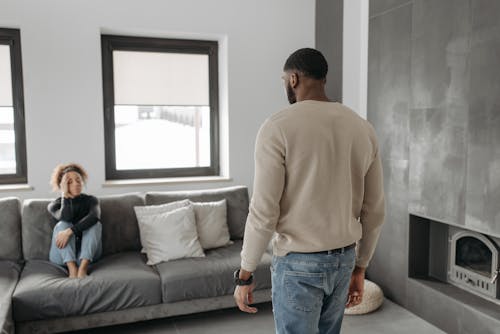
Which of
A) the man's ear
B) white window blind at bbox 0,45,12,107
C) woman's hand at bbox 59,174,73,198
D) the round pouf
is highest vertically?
white window blind at bbox 0,45,12,107

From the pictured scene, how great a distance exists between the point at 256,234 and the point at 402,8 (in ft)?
8.18

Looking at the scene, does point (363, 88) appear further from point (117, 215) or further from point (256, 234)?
point (256, 234)

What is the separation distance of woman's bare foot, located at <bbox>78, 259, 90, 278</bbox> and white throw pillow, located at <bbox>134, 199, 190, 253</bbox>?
49 centimetres

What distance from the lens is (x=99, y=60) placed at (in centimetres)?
389

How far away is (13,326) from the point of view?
262 centimetres

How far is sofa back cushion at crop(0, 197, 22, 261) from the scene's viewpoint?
3275mm

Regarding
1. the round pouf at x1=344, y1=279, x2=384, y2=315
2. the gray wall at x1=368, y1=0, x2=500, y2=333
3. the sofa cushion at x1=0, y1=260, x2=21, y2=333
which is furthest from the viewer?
the round pouf at x1=344, y1=279, x2=384, y2=315

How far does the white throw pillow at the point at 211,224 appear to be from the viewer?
3.59m

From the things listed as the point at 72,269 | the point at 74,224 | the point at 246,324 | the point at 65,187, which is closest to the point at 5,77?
the point at 65,187

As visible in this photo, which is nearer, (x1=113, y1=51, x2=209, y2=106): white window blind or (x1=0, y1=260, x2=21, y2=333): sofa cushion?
(x1=0, y1=260, x2=21, y2=333): sofa cushion

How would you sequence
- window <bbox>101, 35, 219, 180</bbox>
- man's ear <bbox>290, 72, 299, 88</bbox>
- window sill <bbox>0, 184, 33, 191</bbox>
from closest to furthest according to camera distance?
man's ear <bbox>290, 72, 299, 88</bbox>
window sill <bbox>0, 184, 33, 191</bbox>
window <bbox>101, 35, 219, 180</bbox>

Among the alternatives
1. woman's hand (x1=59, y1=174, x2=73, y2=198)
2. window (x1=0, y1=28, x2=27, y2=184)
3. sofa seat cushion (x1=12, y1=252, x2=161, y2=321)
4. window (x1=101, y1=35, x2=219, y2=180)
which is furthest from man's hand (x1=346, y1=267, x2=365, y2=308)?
window (x1=0, y1=28, x2=27, y2=184)

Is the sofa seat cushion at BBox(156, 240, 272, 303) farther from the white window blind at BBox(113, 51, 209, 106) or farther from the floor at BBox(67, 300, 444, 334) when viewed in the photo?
the white window blind at BBox(113, 51, 209, 106)

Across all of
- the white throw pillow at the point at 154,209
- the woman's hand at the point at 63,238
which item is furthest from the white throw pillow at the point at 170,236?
the woman's hand at the point at 63,238
